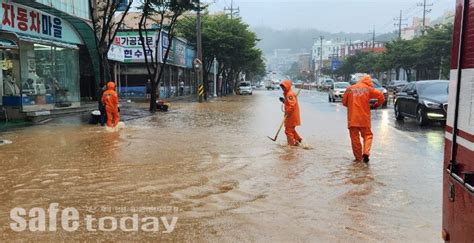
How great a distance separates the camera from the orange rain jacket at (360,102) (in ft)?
28.0

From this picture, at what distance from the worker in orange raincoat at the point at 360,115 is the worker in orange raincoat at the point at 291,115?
1.81 m

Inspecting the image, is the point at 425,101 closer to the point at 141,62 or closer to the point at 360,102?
the point at 360,102


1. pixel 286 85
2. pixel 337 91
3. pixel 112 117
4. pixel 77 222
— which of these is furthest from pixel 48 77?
pixel 337 91

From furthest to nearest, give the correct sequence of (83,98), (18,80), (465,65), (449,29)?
(449,29) → (83,98) → (18,80) → (465,65)

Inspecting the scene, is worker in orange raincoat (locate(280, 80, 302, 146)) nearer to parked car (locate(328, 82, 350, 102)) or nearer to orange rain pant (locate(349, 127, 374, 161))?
orange rain pant (locate(349, 127, 374, 161))

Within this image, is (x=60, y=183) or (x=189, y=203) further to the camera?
(x=60, y=183)

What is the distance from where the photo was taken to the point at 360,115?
8.55m

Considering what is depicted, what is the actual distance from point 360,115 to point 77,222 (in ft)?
17.3

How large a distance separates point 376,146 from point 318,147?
1318mm

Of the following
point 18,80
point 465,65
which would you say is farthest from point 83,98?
point 465,65

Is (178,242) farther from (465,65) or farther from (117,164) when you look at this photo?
(117,164)

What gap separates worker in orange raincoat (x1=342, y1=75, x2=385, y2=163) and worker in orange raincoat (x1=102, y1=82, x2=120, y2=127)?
24.9 feet

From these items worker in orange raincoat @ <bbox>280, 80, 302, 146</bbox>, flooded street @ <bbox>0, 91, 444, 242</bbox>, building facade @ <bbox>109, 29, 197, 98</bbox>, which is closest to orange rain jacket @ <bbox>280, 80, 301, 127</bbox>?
worker in orange raincoat @ <bbox>280, 80, 302, 146</bbox>

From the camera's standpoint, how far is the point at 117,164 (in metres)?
8.55
